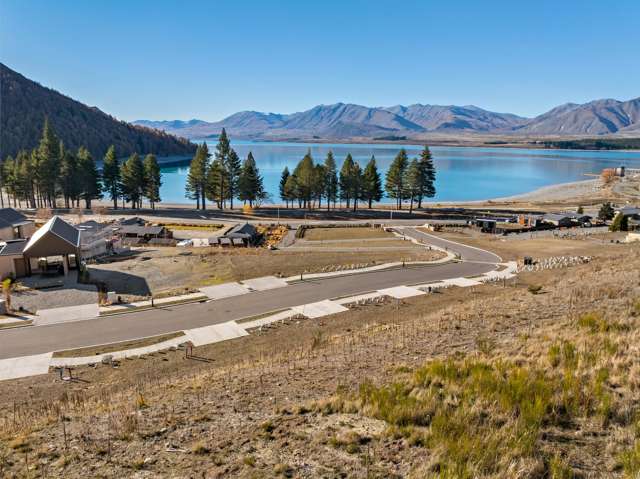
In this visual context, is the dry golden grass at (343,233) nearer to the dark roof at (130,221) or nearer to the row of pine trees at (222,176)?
the row of pine trees at (222,176)

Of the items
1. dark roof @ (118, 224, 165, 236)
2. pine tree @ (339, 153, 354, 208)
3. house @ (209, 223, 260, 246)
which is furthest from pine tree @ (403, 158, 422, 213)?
dark roof @ (118, 224, 165, 236)

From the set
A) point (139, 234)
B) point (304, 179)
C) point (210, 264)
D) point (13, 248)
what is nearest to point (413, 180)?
point (304, 179)

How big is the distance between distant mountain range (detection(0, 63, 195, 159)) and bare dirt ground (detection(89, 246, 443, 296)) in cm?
13747

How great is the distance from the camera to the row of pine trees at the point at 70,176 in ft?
241

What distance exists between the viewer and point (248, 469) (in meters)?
8.02

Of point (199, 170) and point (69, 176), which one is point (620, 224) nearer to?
point (199, 170)

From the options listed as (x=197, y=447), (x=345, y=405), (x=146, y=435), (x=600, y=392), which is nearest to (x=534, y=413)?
(x=600, y=392)

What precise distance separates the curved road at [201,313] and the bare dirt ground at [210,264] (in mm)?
3853

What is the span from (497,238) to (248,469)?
5011 cm

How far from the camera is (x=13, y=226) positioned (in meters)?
47.2

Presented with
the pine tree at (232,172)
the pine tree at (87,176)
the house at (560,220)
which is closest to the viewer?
the house at (560,220)

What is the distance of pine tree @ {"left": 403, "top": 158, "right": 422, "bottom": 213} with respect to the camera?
78.1 metres

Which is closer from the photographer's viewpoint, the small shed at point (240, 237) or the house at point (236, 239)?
the house at point (236, 239)

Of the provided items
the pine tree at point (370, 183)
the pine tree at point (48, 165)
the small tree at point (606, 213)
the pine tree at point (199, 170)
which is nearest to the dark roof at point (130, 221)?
the pine tree at point (199, 170)
